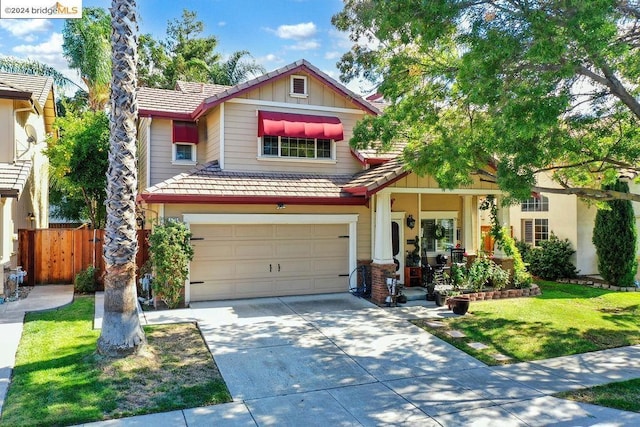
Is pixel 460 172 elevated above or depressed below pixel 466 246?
above

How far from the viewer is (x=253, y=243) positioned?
13.0m

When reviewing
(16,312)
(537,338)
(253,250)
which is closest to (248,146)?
(253,250)

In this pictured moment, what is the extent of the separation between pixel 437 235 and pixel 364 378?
9.34m

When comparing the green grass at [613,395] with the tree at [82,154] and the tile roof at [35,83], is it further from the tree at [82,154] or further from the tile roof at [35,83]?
the tile roof at [35,83]

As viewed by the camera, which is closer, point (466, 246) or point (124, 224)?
point (124, 224)

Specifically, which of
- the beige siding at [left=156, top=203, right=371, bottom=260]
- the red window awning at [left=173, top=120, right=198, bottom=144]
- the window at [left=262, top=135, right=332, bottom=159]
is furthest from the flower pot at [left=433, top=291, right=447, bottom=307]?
the red window awning at [left=173, top=120, right=198, bottom=144]

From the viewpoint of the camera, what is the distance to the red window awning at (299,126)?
13.5 meters

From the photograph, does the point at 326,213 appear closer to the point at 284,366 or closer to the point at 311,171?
the point at 311,171

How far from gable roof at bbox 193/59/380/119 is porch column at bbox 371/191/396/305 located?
11.7 feet

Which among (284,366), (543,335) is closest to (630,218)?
(543,335)

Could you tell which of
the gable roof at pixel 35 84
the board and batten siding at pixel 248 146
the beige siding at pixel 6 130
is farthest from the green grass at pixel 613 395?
the gable roof at pixel 35 84

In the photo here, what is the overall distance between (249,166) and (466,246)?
822cm

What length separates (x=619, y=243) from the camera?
51.9ft

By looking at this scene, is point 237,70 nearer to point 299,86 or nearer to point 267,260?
point 299,86
